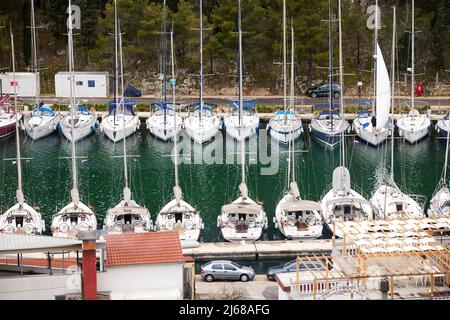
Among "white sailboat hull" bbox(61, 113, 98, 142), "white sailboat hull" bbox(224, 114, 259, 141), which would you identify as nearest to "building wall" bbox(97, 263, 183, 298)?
"white sailboat hull" bbox(224, 114, 259, 141)

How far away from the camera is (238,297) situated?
34344 millimetres

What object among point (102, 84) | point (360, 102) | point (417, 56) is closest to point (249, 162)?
point (360, 102)

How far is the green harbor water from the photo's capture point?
50844 mm

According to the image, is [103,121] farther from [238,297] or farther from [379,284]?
[379,284]

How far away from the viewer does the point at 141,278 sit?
106 ft

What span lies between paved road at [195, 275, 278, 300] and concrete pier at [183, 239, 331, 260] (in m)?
3.38

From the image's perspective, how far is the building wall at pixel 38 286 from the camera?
30.8 meters

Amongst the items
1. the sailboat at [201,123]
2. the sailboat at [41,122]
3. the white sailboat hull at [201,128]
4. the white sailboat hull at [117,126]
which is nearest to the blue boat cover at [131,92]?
the sailboat at [41,122]

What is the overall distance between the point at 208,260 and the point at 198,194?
442 inches

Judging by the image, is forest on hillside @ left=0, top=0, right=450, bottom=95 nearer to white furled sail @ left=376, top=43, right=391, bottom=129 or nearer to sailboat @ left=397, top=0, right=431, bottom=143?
sailboat @ left=397, top=0, right=431, bottom=143

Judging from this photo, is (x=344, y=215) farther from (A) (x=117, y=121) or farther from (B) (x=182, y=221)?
(A) (x=117, y=121)

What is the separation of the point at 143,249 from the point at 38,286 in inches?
146

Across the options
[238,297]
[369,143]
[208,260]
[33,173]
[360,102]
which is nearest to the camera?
[238,297]

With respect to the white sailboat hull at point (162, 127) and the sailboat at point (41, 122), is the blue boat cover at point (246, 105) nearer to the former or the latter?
the white sailboat hull at point (162, 127)
